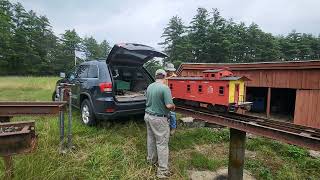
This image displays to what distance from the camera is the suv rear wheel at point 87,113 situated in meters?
7.41

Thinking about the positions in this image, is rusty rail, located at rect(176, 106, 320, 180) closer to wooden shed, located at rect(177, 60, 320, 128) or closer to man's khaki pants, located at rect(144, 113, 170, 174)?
man's khaki pants, located at rect(144, 113, 170, 174)

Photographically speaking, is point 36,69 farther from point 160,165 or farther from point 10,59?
point 160,165

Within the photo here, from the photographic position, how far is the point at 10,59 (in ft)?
185

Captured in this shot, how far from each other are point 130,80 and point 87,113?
1838mm

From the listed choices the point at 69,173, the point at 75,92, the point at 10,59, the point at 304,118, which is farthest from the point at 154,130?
the point at 10,59

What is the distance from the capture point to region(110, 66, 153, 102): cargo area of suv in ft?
26.9

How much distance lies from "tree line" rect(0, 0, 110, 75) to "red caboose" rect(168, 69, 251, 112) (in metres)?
52.2

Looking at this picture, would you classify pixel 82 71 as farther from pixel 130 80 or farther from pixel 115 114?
pixel 115 114

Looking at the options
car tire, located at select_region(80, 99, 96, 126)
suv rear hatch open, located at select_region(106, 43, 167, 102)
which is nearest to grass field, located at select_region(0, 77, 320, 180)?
car tire, located at select_region(80, 99, 96, 126)

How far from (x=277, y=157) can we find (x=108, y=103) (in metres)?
4.75

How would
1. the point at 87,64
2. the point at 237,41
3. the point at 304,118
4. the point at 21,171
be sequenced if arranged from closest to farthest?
the point at 21,171 → the point at 87,64 → the point at 304,118 → the point at 237,41

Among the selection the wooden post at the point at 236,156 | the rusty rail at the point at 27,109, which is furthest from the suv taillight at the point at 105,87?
the wooden post at the point at 236,156

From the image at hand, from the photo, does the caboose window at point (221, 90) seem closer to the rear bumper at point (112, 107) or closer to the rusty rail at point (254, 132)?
the rusty rail at point (254, 132)

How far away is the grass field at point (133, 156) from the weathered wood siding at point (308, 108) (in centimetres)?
508
